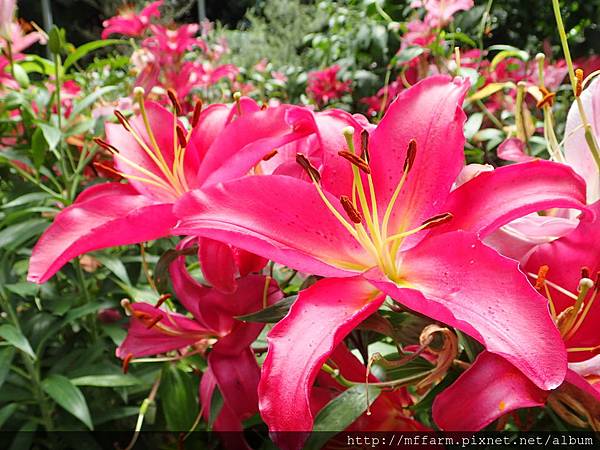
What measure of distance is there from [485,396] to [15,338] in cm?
49

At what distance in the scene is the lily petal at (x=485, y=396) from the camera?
27 cm

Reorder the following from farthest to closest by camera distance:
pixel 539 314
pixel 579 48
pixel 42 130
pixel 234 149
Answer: pixel 579 48, pixel 42 130, pixel 234 149, pixel 539 314

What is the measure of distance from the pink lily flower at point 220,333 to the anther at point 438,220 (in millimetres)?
110

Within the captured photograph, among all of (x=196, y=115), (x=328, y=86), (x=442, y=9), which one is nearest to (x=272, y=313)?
(x=196, y=115)

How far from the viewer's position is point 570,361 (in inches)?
12.0

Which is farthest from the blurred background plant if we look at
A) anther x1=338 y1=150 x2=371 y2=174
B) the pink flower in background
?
the pink flower in background

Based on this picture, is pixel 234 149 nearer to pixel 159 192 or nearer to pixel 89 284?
pixel 159 192

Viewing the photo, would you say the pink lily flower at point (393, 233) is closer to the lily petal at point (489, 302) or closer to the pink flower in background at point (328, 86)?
the lily petal at point (489, 302)

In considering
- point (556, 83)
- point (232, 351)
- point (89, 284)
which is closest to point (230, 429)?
point (232, 351)

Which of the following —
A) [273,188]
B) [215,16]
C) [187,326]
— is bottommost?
[215,16]

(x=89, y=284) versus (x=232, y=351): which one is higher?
(x=232, y=351)

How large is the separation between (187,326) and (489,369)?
0.20 m

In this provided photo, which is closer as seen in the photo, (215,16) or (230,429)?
(230,429)

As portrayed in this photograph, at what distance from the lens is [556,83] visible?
3.56 feet
